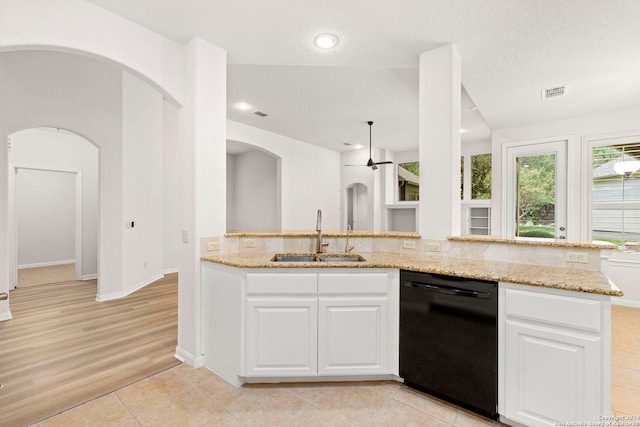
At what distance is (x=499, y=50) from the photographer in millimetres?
2691

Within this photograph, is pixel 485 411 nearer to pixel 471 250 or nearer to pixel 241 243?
pixel 471 250

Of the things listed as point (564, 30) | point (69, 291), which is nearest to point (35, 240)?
point (69, 291)

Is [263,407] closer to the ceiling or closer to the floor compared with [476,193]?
closer to the floor

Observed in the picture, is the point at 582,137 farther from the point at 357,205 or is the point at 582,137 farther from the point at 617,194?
the point at 357,205

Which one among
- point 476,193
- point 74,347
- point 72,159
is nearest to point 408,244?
point 74,347

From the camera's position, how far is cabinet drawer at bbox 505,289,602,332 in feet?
5.16

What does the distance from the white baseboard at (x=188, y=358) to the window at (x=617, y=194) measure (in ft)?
17.4

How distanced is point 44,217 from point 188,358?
660 cm

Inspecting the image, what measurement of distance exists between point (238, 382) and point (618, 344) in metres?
3.59

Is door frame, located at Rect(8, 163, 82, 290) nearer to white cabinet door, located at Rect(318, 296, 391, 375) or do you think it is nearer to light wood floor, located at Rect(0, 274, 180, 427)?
light wood floor, located at Rect(0, 274, 180, 427)

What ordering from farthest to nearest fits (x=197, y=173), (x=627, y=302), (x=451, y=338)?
(x=627, y=302), (x=197, y=173), (x=451, y=338)

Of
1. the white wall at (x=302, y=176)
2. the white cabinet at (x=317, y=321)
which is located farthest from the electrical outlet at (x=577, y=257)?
the white wall at (x=302, y=176)

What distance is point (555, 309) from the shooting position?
5.44 feet

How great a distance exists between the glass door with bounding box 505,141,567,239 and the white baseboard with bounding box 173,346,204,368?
15.8 ft
